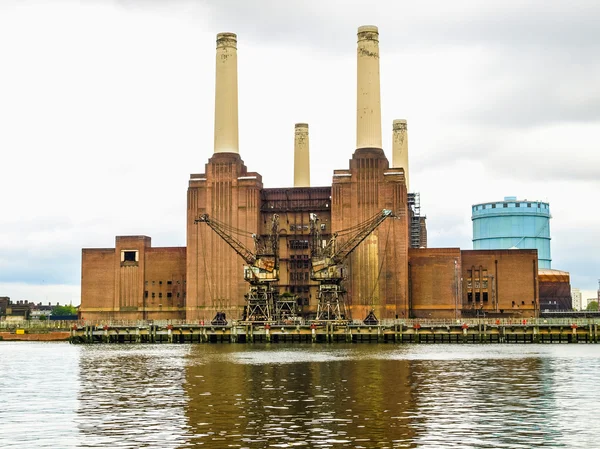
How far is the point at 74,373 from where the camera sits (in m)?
74.2

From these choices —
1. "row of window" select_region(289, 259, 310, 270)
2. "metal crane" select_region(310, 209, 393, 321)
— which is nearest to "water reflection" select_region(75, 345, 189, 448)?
"metal crane" select_region(310, 209, 393, 321)

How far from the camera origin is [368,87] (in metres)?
146

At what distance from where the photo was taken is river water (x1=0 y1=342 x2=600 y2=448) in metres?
39.2

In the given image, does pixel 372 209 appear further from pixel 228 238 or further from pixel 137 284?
pixel 137 284

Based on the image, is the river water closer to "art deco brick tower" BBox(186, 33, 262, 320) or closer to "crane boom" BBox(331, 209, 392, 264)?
"crane boom" BBox(331, 209, 392, 264)

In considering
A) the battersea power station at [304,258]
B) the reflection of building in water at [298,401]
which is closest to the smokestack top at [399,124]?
the battersea power station at [304,258]

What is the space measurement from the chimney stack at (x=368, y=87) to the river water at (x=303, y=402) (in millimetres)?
62931

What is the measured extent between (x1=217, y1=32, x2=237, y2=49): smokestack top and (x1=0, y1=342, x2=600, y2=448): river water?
236ft

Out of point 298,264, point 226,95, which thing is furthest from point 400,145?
point 226,95

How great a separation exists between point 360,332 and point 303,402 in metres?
77.9

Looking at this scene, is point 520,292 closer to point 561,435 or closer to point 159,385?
point 159,385

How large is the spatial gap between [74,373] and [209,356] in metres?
23.3

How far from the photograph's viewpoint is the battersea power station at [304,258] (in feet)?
479

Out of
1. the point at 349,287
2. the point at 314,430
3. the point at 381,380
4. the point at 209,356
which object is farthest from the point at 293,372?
the point at 349,287
